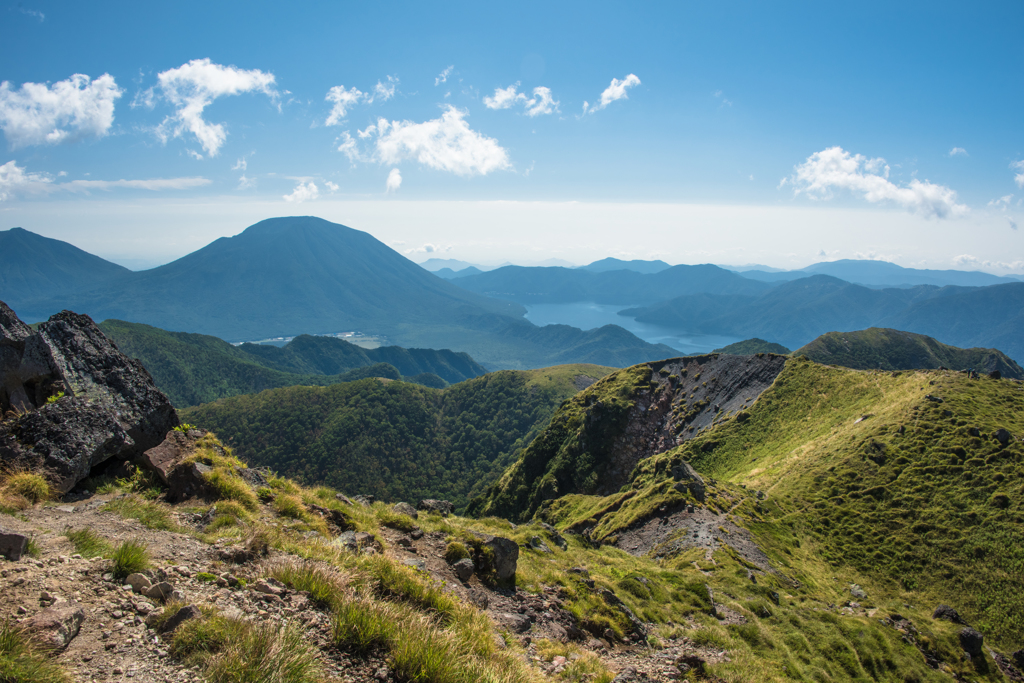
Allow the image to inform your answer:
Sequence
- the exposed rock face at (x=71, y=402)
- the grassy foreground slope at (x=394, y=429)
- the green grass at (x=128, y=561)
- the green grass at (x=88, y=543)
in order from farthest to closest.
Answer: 1. the grassy foreground slope at (x=394, y=429)
2. the exposed rock face at (x=71, y=402)
3. the green grass at (x=88, y=543)
4. the green grass at (x=128, y=561)

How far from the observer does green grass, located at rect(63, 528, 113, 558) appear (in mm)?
5965

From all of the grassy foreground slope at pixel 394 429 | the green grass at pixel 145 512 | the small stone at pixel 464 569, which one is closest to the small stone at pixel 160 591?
the green grass at pixel 145 512

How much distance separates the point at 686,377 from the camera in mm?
70875

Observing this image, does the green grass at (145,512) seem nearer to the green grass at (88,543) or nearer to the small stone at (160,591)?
the green grass at (88,543)

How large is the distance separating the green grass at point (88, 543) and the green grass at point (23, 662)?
7.07ft

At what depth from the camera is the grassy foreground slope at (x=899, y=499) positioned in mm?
22734

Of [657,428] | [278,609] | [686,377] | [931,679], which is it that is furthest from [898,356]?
[278,609]

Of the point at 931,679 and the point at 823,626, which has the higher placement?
the point at 823,626

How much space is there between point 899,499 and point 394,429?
5121 inches

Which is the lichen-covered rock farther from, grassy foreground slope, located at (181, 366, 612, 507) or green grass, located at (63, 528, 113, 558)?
grassy foreground slope, located at (181, 366, 612, 507)

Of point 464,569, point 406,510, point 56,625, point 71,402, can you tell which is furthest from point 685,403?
point 56,625

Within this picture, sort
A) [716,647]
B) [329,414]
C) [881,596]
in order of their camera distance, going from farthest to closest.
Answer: [329,414]
[881,596]
[716,647]

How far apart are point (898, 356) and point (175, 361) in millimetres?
290717

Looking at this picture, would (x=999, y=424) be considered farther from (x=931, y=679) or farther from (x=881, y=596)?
(x=931, y=679)
